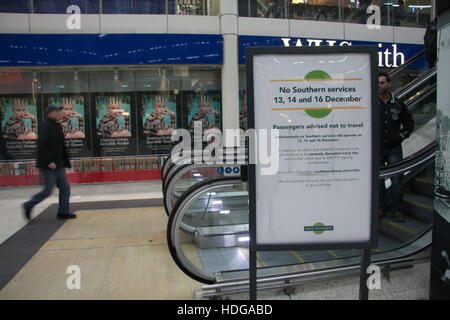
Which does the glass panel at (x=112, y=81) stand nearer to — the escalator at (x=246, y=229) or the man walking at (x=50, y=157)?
the man walking at (x=50, y=157)

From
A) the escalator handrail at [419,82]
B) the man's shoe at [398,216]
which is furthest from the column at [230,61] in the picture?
the man's shoe at [398,216]

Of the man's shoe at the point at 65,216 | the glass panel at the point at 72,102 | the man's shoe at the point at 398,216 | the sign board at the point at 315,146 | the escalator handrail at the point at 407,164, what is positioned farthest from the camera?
the glass panel at the point at 72,102

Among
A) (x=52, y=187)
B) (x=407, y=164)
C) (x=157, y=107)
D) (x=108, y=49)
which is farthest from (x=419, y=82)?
(x=108, y=49)

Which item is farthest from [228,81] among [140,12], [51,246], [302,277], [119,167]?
[302,277]

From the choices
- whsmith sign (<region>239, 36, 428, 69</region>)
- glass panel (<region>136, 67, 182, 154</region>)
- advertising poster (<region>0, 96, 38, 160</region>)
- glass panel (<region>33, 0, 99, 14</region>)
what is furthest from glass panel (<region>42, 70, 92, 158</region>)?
whsmith sign (<region>239, 36, 428, 69</region>)

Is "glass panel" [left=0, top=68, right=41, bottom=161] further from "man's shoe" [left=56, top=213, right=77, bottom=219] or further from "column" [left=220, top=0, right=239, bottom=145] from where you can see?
"column" [left=220, top=0, right=239, bottom=145]

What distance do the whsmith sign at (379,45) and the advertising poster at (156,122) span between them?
2278 millimetres

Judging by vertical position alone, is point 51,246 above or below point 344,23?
below

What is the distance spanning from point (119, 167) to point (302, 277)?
736cm

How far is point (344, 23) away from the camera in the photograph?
1065cm

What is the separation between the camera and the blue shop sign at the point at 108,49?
8.62m

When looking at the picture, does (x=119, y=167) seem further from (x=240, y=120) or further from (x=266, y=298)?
(x=266, y=298)

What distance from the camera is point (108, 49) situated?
29.5ft

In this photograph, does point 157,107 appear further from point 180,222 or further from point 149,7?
point 180,222
